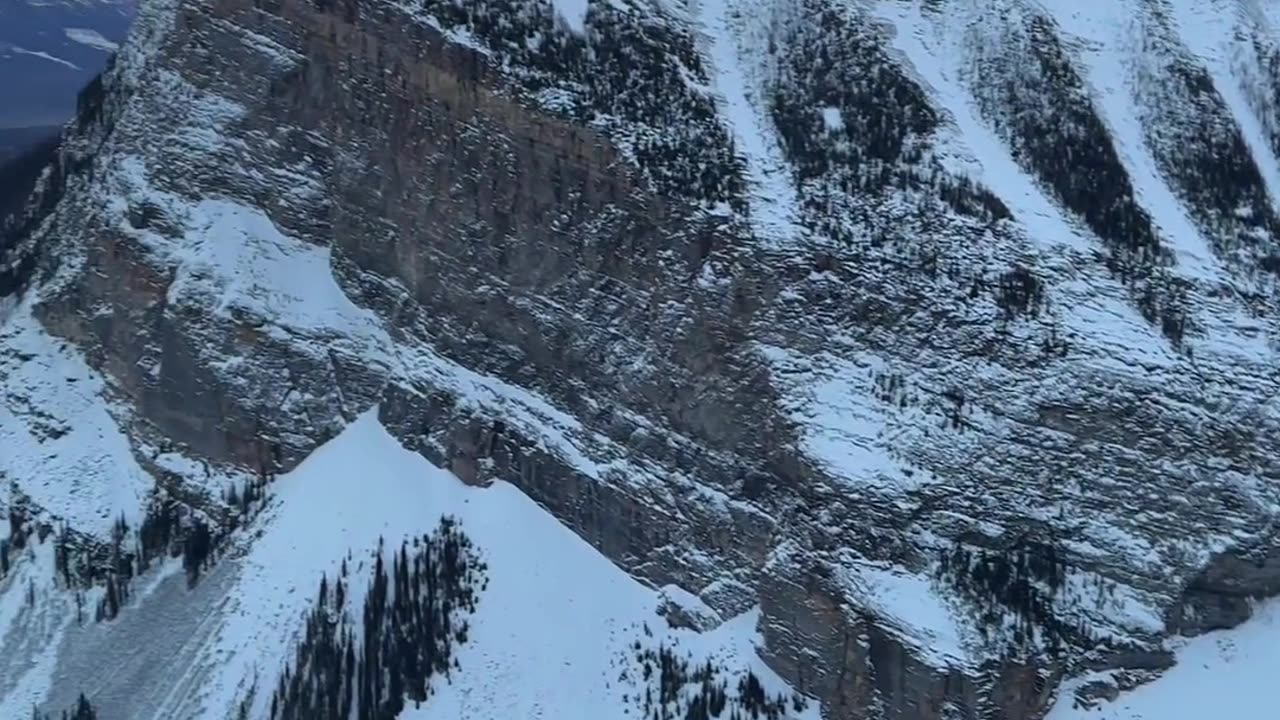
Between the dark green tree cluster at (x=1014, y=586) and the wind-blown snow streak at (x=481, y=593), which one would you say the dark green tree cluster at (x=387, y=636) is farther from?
the dark green tree cluster at (x=1014, y=586)

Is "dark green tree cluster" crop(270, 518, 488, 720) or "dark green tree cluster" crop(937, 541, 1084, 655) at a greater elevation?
"dark green tree cluster" crop(937, 541, 1084, 655)

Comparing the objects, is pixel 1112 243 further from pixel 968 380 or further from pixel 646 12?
pixel 646 12

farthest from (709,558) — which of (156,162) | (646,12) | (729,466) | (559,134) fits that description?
(156,162)

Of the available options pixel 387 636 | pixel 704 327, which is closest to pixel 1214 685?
pixel 704 327

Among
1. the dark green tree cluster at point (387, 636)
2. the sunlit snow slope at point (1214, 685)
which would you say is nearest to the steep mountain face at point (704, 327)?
the sunlit snow slope at point (1214, 685)

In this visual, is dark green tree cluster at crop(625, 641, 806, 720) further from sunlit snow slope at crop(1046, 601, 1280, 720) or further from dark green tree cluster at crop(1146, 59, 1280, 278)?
dark green tree cluster at crop(1146, 59, 1280, 278)

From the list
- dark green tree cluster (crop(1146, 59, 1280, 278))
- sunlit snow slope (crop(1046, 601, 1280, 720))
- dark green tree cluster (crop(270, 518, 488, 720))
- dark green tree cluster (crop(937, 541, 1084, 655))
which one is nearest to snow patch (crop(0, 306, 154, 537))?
dark green tree cluster (crop(270, 518, 488, 720))
